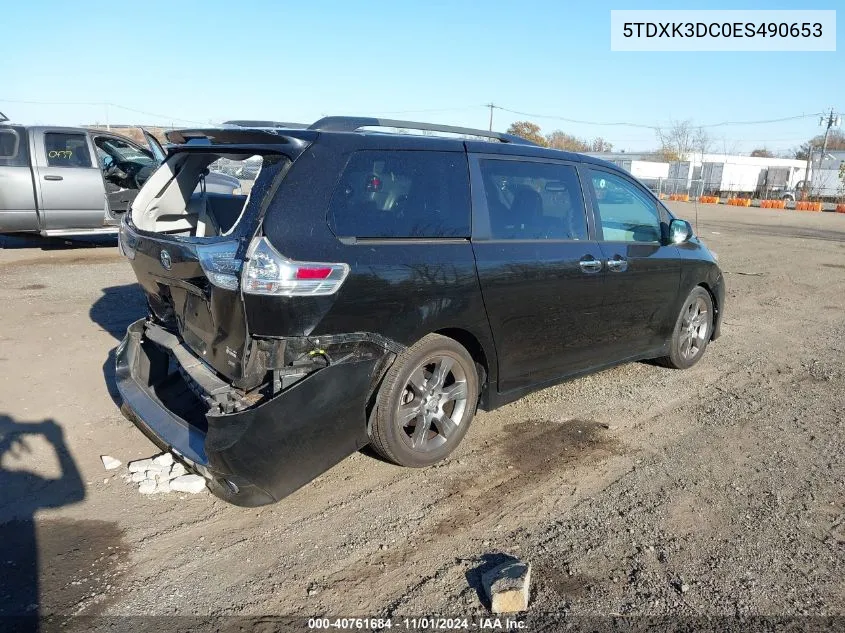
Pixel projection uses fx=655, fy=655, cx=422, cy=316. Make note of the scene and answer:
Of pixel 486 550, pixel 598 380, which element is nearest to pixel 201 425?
pixel 486 550

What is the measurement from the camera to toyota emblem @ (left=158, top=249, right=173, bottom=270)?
3395 millimetres

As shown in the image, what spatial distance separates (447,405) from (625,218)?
7.09 ft

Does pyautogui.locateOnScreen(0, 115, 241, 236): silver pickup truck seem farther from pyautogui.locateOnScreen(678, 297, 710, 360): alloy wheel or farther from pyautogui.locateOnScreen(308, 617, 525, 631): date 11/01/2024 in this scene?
pyautogui.locateOnScreen(308, 617, 525, 631): date 11/01/2024

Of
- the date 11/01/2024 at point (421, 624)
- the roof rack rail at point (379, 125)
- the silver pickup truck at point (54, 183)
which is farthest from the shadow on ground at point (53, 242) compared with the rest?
the date 11/01/2024 at point (421, 624)

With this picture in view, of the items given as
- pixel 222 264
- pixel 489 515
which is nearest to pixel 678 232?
pixel 489 515

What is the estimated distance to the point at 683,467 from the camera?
3.96 m

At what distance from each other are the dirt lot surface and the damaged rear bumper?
316 millimetres

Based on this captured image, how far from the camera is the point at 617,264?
4664 millimetres

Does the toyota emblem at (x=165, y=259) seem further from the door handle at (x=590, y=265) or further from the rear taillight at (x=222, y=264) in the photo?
the door handle at (x=590, y=265)

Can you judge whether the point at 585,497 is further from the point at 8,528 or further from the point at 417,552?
the point at 8,528

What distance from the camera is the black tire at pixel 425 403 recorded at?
349cm

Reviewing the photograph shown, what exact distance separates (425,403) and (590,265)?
1.58m

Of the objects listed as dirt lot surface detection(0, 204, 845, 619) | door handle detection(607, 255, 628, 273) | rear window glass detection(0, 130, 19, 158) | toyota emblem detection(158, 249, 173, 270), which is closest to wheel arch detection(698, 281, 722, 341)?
dirt lot surface detection(0, 204, 845, 619)

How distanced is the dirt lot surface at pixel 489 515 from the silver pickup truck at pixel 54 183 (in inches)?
226
